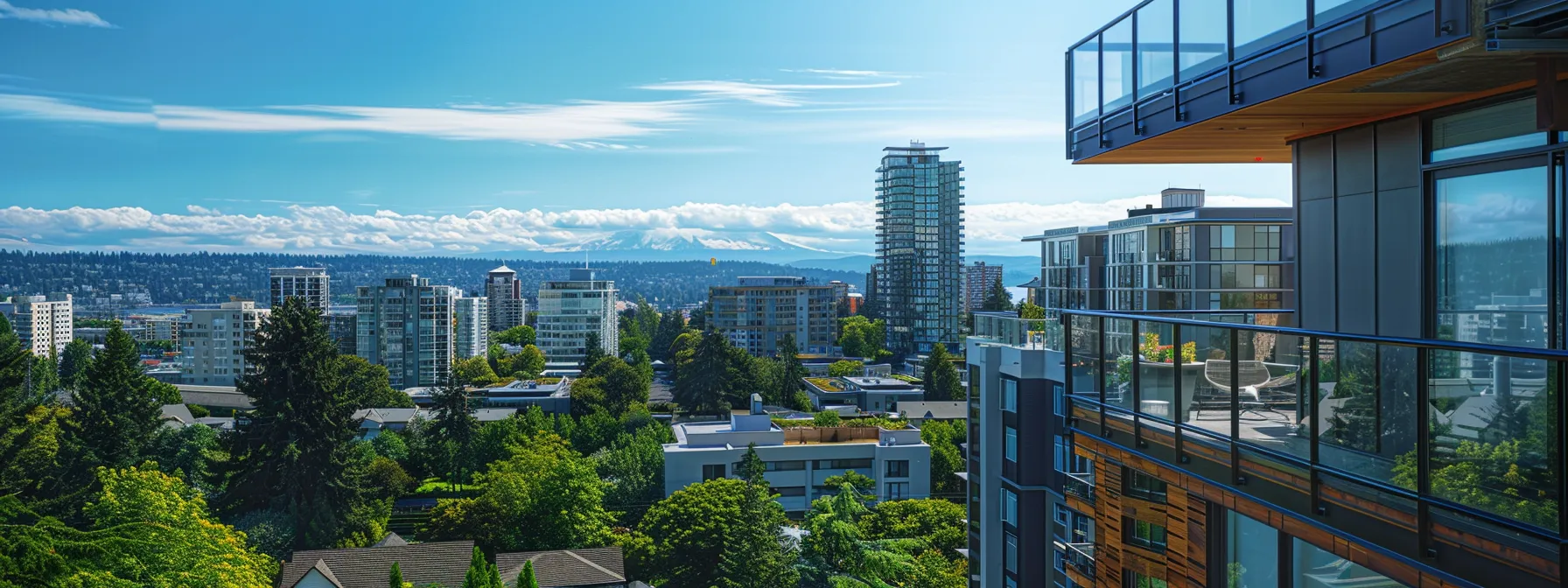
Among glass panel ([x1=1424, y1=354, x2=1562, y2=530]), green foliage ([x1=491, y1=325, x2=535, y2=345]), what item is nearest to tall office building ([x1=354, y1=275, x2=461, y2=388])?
green foliage ([x1=491, y1=325, x2=535, y2=345])

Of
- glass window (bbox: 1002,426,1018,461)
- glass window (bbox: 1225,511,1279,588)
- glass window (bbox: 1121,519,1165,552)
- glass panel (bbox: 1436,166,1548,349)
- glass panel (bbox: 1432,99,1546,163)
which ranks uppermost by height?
glass panel (bbox: 1432,99,1546,163)

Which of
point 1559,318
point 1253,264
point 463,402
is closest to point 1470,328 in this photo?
point 1559,318

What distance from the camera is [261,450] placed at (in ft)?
110

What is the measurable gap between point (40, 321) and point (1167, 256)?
150630 millimetres

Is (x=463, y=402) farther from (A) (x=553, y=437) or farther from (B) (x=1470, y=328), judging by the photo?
(B) (x=1470, y=328)

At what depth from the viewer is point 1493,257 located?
4.86m

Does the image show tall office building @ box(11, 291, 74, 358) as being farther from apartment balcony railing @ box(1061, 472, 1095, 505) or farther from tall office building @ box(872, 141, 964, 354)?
apartment balcony railing @ box(1061, 472, 1095, 505)

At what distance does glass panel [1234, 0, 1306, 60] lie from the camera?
16.8 ft

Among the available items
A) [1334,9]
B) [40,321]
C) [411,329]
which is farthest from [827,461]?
[40,321]

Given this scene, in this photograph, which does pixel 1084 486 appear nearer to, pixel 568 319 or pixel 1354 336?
pixel 1354 336

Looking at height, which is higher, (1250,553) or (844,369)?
(1250,553)

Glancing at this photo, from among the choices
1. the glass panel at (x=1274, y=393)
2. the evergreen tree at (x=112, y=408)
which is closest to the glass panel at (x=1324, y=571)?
the glass panel at (x=1274, y=393)

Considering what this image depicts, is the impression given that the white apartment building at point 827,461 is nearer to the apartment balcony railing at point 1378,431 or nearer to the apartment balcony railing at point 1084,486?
the apartment balcony railing at point 1084,486

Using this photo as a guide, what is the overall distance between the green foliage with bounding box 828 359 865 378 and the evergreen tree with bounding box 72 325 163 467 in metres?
56.1
